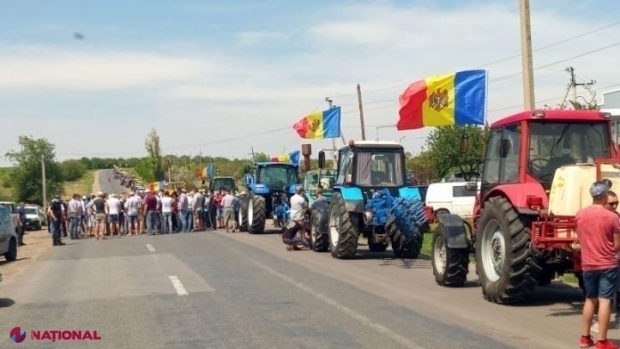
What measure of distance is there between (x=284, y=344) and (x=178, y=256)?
425 inches

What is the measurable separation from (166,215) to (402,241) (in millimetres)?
15100

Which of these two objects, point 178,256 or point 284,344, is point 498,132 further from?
point 178,256

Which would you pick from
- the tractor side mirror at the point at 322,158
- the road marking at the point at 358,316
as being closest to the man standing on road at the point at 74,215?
the tractor side mirror at the point at 322,158

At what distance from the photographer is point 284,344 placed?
8.12 metres

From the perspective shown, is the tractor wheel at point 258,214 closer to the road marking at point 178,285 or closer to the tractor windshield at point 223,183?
the tractor windshield at point 223,183

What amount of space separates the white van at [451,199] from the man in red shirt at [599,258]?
18582 millimetres

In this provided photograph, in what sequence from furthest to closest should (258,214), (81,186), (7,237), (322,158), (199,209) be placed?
(81,186)
(199,209)
(258,214)
(7,237)
(322,158)

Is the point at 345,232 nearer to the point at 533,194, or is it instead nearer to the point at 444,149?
the point at 533,194

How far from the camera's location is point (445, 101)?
1911 centimetres

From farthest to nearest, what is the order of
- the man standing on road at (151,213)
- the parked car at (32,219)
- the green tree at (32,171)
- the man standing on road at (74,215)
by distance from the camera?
the green tree at (32,171) → the parked car at (32,219) → the man standing on road at (151,213) → the man standing on road at (74,215)

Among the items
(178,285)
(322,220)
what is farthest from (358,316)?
(322,220)

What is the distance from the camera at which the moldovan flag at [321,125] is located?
34344 mm

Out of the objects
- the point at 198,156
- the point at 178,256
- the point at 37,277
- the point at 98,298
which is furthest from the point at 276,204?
the point at 198,156

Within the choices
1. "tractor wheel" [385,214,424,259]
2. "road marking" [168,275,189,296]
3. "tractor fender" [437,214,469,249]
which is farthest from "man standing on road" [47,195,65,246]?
"tractor fender" [437,214,469,249]
